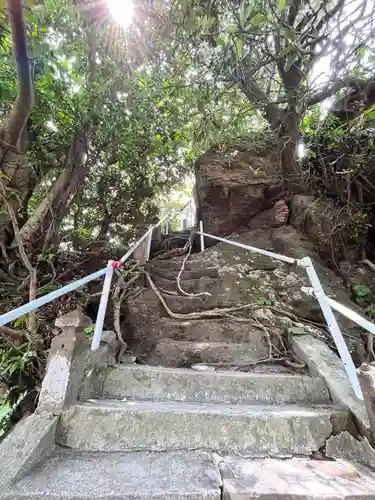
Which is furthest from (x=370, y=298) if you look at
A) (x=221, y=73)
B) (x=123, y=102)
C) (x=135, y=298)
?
(x=123, y=102)

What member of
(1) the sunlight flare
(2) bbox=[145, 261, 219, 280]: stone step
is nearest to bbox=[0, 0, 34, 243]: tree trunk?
(1) the sunlight flare

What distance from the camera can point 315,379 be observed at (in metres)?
1.76

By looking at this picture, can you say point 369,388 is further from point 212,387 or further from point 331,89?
point 331,89

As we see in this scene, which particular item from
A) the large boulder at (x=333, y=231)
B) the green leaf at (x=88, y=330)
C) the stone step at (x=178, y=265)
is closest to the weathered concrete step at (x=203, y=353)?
the green leaf at (x=88, y=330)

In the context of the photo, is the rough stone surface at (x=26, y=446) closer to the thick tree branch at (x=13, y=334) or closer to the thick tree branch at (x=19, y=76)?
Answer: the thick tree branch at (x=13, y=334)

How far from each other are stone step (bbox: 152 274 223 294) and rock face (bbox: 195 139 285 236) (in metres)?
1.63

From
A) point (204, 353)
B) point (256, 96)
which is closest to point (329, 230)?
point (256, 96)

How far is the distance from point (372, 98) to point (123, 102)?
130 inches

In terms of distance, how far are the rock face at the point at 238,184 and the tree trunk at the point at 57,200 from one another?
2.12m

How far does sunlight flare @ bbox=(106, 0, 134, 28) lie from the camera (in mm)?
2037

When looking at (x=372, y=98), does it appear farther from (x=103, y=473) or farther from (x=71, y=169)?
(x=103, y=473)

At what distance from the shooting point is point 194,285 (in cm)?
328

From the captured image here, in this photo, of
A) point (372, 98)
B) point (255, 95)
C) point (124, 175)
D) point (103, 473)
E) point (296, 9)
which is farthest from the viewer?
point (124, 175)

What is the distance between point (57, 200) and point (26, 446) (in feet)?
9.19
